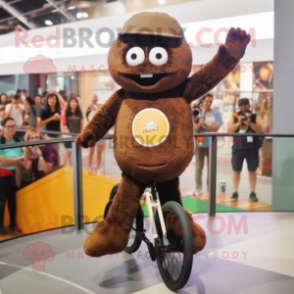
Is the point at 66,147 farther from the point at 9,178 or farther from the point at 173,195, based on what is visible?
the point at 173,195

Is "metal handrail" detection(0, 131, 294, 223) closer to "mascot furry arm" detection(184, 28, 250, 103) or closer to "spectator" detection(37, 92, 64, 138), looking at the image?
"mascot furry arm" detection(184, 28, 250, 103)

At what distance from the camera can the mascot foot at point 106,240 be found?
9.75ft

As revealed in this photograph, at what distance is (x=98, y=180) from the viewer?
14.3 ft

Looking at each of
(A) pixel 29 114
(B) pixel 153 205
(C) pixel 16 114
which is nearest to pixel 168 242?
(B) pixel 153 205

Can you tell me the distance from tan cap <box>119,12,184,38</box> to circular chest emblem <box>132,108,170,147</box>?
500 mm

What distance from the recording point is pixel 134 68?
2797 mm

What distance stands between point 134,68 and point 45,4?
15.9 ft

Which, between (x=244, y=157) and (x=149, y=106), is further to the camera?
(x=244, y=157)

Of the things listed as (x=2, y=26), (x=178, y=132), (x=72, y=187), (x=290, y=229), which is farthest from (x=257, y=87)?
(x=2, y=26)

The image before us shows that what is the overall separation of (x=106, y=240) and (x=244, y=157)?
2163mm

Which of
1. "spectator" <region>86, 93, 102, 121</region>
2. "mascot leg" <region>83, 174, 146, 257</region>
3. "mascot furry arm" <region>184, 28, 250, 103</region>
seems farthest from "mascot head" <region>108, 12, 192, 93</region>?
"spectator" <region>86, 93, 102, 121</region>

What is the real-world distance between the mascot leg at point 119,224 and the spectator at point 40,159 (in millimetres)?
1107

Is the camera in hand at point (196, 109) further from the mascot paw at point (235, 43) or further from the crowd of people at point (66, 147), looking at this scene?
the mascot paw at point (235, 43)

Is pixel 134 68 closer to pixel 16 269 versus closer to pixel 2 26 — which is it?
pixel 16 269
